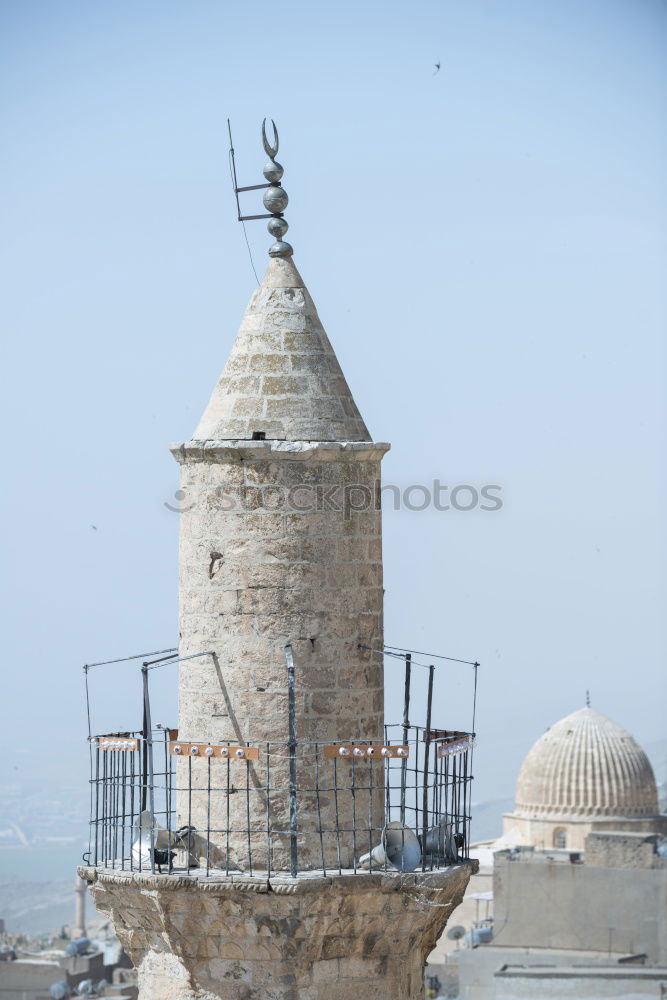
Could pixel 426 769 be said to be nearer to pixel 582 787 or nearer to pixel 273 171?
pixel 273 171

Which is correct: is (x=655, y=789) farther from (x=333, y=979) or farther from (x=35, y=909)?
(x=35, y=909)

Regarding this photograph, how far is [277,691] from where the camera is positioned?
11336mm

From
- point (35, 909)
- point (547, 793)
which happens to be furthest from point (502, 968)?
point (35, 909)

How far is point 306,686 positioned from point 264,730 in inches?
14.1

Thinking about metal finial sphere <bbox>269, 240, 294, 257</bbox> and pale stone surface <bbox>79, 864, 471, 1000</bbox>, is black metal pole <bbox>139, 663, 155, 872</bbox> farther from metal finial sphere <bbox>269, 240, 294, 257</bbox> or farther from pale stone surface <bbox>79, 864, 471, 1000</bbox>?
metal finial sphere <bbox>269, 240, 294, 257</bbox>

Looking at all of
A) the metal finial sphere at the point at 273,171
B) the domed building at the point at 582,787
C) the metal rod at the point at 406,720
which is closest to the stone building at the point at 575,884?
the domed building at the point at 582,787

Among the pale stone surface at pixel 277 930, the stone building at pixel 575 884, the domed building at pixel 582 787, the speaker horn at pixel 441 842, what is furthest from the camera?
the domed building at pixel 582 787

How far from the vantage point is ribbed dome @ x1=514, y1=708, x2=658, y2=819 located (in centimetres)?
6962

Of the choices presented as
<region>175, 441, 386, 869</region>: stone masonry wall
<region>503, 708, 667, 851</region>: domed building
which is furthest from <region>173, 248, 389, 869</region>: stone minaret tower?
Answer: <region>503, 708, 667, 851</region>: domed building

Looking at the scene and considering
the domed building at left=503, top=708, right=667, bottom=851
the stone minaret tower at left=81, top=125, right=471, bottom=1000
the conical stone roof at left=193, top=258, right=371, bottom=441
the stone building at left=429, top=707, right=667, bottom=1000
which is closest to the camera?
the stone minaret tower at left=81, top=125, right=471, bottom=1000

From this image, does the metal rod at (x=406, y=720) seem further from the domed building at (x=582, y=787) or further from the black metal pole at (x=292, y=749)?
the domed building at (x=582, y=787)

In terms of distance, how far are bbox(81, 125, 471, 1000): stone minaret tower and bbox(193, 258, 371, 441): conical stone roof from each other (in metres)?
Result: 0.01

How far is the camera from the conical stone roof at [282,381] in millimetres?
11602

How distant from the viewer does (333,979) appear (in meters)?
11.3
